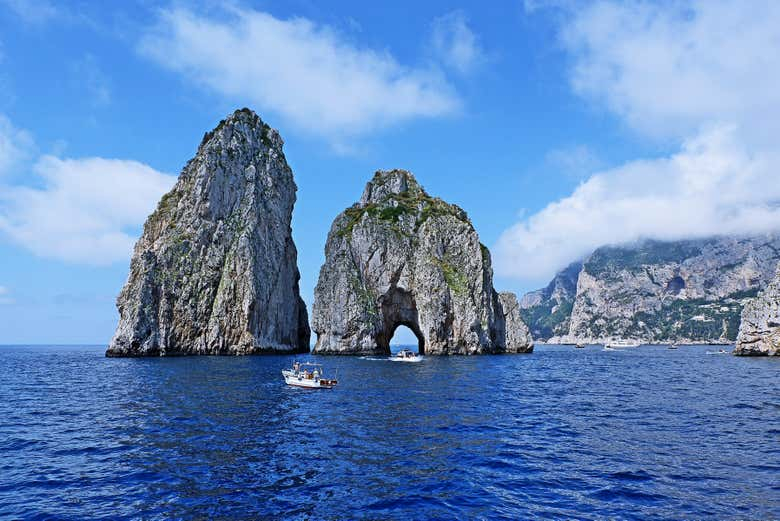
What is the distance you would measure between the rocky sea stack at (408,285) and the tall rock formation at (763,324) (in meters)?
54.4

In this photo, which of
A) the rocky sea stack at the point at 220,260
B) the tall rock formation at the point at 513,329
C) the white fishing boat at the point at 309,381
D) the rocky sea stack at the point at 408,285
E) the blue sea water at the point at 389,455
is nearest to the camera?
the blue sea water at the point at 389,455

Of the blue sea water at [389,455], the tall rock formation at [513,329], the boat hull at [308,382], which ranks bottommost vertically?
the blue sea water at [389,455]

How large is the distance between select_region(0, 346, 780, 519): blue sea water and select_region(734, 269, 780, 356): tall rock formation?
6615cm

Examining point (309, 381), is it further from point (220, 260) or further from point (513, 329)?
point (513, 329)

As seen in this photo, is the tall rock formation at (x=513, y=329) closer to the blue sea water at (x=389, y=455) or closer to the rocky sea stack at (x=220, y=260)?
the rocky sea stack at (x=220, y=260)

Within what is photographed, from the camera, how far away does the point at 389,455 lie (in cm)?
2366

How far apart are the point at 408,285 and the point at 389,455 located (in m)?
97.9

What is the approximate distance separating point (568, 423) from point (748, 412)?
586 inches

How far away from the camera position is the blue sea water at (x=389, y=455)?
16.9 m

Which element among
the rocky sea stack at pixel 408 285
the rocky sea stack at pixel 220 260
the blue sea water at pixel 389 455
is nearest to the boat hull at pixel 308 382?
the blue sea water at pixel 389 455

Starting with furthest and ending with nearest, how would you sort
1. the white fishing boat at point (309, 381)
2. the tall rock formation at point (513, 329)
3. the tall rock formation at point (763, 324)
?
the tall rock formation at point (513, 329) < the tall rock formation at point (763, 324) < the white fishing boat at point (309, 381)

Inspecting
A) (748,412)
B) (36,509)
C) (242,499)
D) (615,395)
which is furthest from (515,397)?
(36,509)

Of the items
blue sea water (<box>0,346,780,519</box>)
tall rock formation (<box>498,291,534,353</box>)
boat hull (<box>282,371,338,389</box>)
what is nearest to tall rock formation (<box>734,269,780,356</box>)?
tall rock formation (<box>498,291,534,353</box>)

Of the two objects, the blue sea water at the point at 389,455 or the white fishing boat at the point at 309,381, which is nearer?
the blue sea water at the point at 389,455
